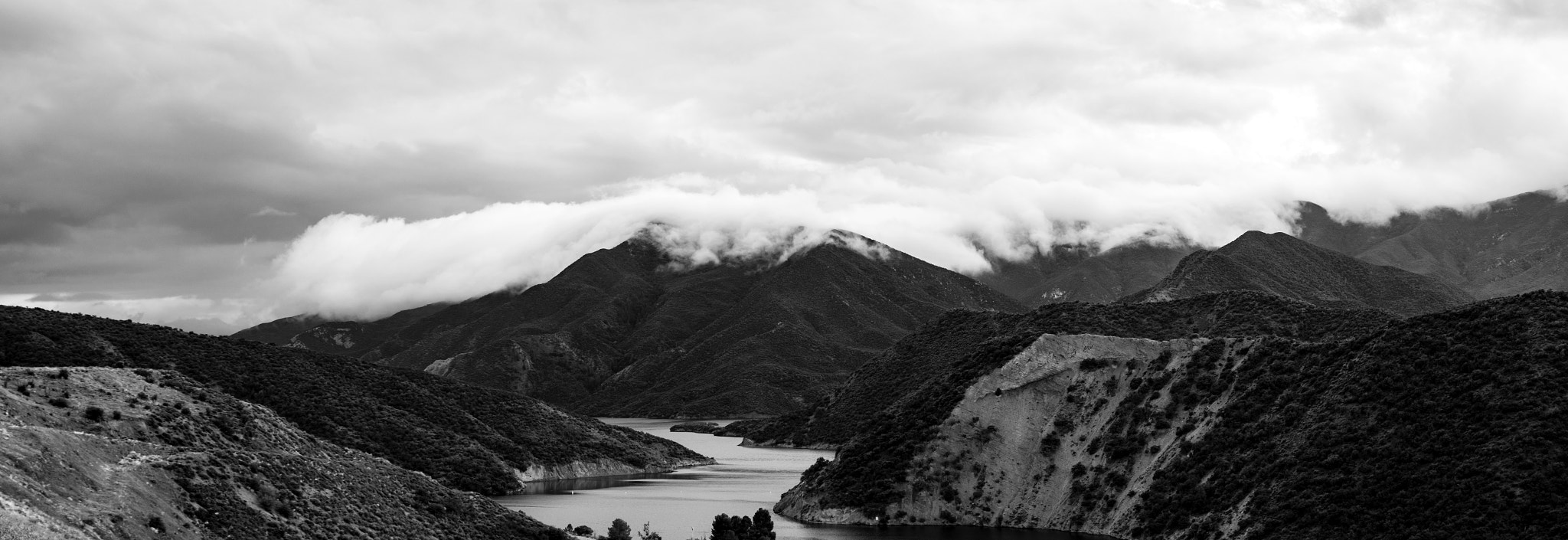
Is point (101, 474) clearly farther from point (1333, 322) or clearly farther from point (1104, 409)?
point (1333, 322)

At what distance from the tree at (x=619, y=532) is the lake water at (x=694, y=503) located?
5840 mm

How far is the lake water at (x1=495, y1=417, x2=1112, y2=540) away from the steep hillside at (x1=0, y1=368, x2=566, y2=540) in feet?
76.5

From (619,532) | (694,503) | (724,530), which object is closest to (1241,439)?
(724,530)

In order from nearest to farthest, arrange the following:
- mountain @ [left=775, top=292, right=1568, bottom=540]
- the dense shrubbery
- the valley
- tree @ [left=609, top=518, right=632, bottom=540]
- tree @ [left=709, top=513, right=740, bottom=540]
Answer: the valley → the dense shrubbery → mountain @ [left=775, top=292, right=1568, bottom=540] → tree @ [left=609, top=518, right=632, bottom=540] → tree @ [left=709, top=513, right=740, bottom=540]

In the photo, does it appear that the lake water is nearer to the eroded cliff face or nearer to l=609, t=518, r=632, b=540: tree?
the eroded cliff face

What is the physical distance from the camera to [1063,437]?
109 m

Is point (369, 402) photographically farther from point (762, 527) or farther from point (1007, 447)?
point (1007, 447)

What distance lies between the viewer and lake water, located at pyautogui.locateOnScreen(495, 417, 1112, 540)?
102938 mm

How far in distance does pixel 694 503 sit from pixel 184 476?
226 feet

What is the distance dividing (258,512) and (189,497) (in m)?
4.48

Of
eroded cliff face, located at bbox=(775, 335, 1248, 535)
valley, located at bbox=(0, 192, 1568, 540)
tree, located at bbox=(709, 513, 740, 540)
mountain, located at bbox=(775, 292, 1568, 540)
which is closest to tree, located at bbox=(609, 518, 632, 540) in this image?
tree, located at bbox=(709, 513, 740, 540)

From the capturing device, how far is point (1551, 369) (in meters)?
81.8

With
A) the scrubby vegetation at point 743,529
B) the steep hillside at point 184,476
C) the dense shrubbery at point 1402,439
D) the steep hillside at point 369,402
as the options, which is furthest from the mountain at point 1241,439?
the steep hillside at point 369,402

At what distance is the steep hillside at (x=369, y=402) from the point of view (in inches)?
5192
